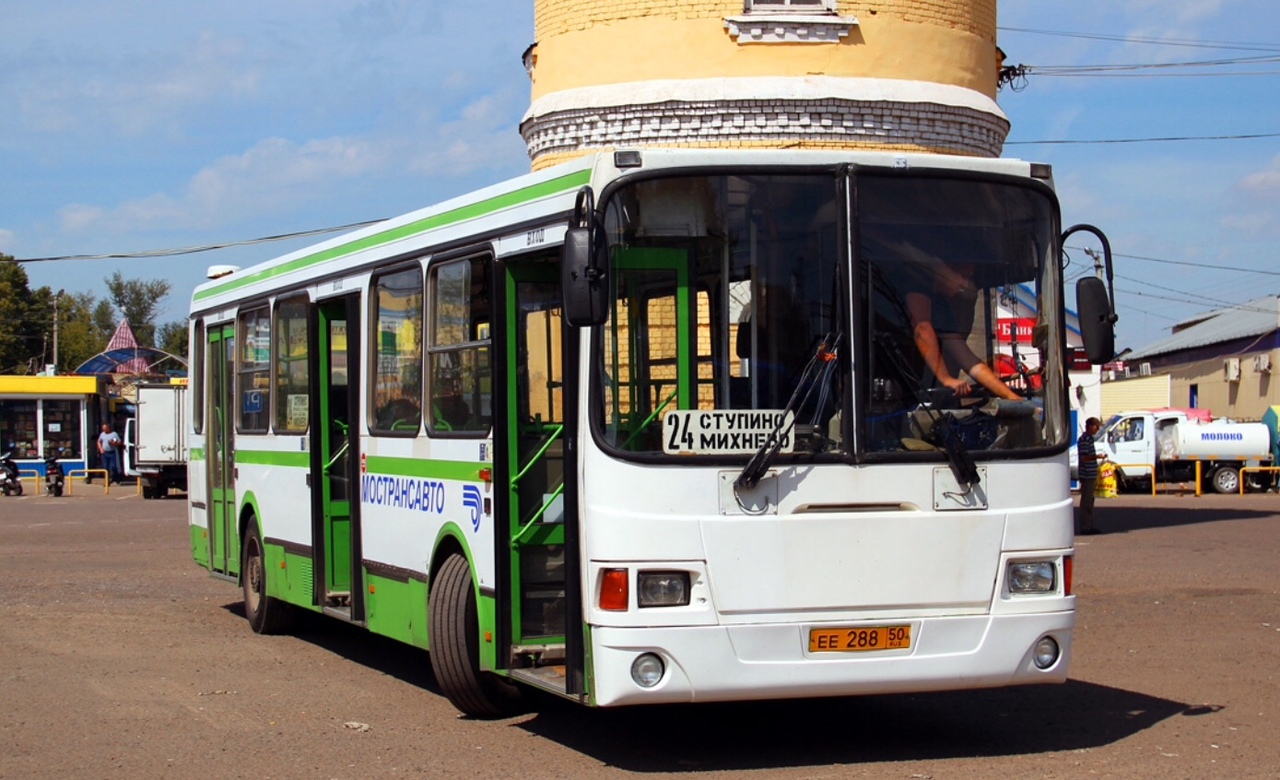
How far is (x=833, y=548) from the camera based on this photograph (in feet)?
25.3

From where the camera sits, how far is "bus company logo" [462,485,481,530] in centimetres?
895

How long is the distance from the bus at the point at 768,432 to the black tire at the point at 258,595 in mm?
4884

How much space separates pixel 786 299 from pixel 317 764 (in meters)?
3.25

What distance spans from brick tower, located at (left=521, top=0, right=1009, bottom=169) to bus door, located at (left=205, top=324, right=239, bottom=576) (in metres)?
7.62

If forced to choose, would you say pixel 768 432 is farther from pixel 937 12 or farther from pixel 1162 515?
pixel 1162 515

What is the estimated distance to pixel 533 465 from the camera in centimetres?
872

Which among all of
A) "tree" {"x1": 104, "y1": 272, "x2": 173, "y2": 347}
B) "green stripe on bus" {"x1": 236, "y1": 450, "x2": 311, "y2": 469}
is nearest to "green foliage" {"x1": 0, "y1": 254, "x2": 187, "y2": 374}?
"tree" {"x1": 104, "y1": 272, "x2": 173, "y2": 347}

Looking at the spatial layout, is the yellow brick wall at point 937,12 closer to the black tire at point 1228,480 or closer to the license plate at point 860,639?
the license plate at point 860,639

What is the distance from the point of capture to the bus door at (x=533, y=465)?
8.62 meters

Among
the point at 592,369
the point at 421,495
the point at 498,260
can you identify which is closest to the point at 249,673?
the point at 421,495

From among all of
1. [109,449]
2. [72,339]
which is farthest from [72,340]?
[109,449]

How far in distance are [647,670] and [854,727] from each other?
84.9 inches

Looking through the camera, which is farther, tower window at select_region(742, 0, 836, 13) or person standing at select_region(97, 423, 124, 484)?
person standing at select_region(97, 423, 124, 484)

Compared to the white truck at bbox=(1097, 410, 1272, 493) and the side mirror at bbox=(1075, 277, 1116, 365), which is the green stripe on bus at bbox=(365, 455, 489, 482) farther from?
the white truck at bbox=(1097, 410, 1272, 493)
